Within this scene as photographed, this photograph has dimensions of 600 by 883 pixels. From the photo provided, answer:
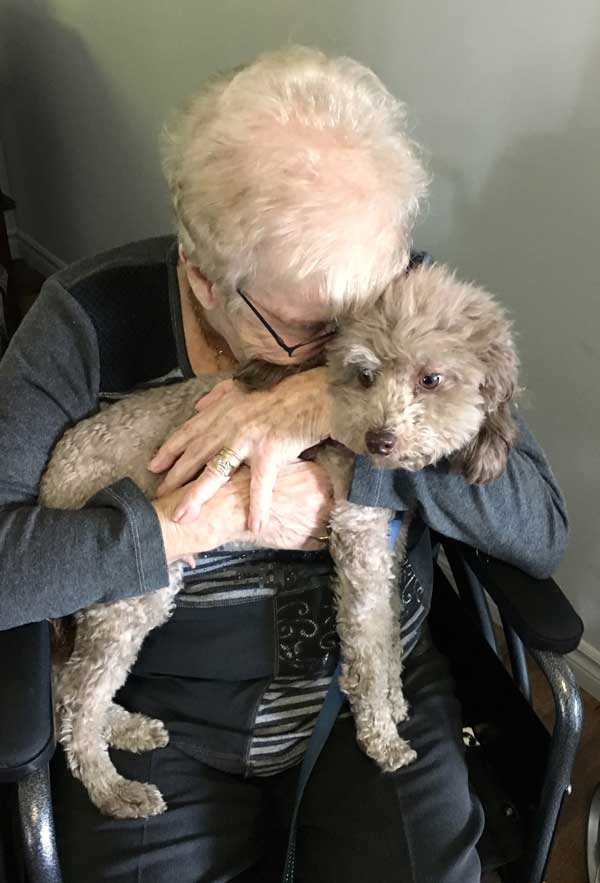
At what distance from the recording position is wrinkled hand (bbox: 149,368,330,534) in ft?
3.42

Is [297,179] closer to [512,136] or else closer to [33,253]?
[512,136]

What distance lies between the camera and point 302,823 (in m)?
1.06

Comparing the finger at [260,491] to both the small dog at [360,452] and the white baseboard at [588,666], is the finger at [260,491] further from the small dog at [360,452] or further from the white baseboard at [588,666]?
the white baseboard at [588,666]

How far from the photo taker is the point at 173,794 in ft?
3.50

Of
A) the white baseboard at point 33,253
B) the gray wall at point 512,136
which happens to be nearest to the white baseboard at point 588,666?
the gray wall at point 512,136

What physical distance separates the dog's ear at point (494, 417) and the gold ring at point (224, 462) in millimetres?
288

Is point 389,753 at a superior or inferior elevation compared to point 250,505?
inferior

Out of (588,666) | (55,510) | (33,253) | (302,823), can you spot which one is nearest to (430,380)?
(55,510)

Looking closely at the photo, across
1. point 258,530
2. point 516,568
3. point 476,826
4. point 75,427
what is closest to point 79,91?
point 75,427

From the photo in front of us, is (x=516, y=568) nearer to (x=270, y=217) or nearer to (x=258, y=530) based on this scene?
(x=258, y=530)

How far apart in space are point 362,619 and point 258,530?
20cm

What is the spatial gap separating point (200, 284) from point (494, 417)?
1.40ft

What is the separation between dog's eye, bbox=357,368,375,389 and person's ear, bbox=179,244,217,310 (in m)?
0.23

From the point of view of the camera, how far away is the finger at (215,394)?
1.10 m
